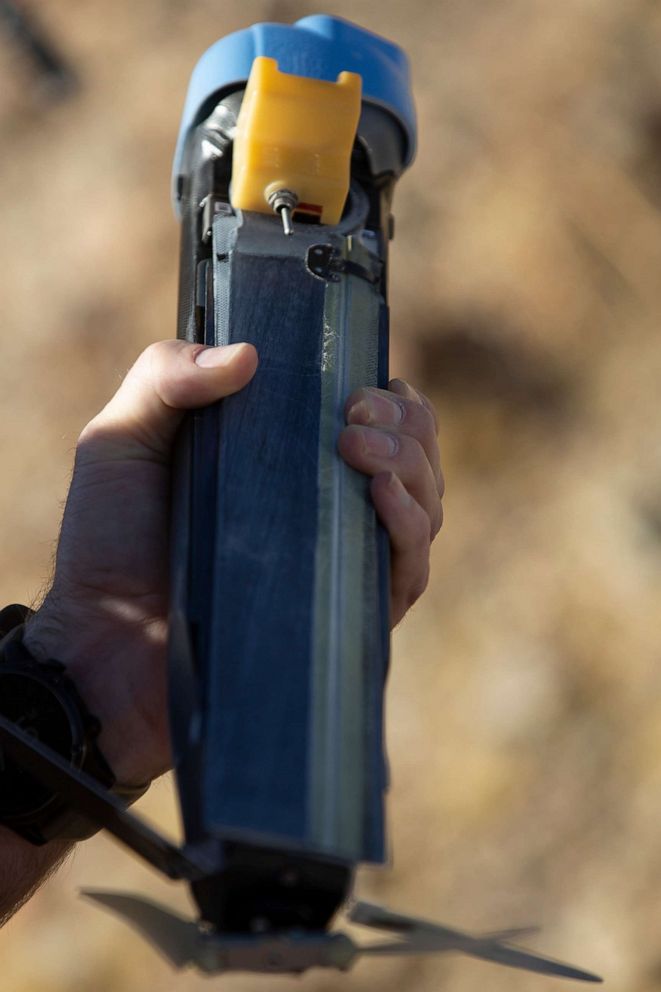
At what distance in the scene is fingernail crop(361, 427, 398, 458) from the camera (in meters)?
1.15

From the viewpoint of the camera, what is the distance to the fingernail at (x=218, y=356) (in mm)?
1178

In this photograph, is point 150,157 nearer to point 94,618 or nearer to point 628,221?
point 628,221

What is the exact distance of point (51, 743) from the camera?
4.18 ft

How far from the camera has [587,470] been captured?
2902 millimetres

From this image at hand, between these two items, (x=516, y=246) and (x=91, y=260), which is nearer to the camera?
(x=516, y=246)

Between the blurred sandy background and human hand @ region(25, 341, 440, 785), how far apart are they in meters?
1.41

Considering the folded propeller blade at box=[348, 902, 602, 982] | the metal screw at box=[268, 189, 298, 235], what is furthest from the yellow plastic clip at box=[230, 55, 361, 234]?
the folded propeller blade at box=[348, 902, 602, 982]

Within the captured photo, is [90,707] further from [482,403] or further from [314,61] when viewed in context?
[482,403]

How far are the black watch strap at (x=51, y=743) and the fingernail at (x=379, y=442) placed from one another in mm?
494

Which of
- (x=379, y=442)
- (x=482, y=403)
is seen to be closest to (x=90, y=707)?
(x=379, y=442)

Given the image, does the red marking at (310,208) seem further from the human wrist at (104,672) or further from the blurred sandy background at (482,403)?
the blurred sandy background at (482,403)

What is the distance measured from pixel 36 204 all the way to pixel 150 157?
413 millimetres

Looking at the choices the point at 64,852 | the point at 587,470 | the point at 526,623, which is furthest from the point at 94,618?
the point at 587,470

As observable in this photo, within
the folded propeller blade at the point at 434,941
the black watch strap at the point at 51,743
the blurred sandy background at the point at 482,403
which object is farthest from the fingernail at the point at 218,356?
the blurred sandy background at the point at 482,403
